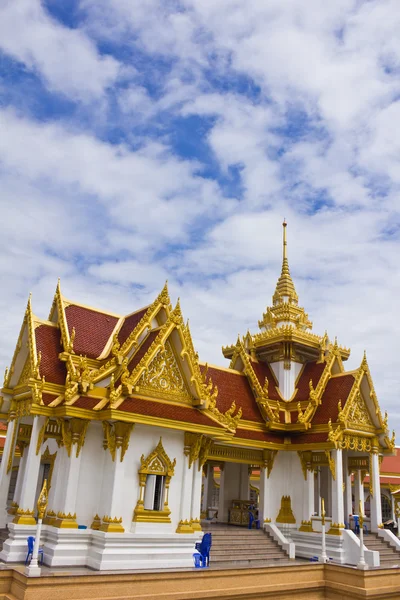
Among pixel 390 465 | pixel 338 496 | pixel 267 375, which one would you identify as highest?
pixel 267 375

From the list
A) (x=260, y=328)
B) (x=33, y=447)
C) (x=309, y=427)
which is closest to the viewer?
(x=33, y=447)

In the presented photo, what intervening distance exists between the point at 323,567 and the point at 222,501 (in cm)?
541

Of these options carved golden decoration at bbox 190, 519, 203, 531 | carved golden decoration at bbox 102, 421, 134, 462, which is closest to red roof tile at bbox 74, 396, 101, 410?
carved golden decoration at bbox 102, 421, 134, 462

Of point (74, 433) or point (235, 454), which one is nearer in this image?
point (74, 433)

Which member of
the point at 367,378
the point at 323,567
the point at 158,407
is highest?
the point at 367,378

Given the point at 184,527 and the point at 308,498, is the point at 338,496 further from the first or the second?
the point at 184,527

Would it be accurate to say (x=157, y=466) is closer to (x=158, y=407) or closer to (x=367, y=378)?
(x=158, y=407)

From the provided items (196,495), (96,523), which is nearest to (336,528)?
(196,495)

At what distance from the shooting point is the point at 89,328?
13.6 m

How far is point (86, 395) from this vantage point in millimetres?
11438

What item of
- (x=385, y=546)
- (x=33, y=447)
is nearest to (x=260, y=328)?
(x=385, y=546)

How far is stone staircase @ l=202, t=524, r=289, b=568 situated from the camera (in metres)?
12.8

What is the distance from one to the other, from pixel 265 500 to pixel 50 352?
8.01 metres

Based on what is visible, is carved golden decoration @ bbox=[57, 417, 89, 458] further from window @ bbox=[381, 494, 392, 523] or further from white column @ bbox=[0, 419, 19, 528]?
window @ bbox=[381, 494, 392, 523]
